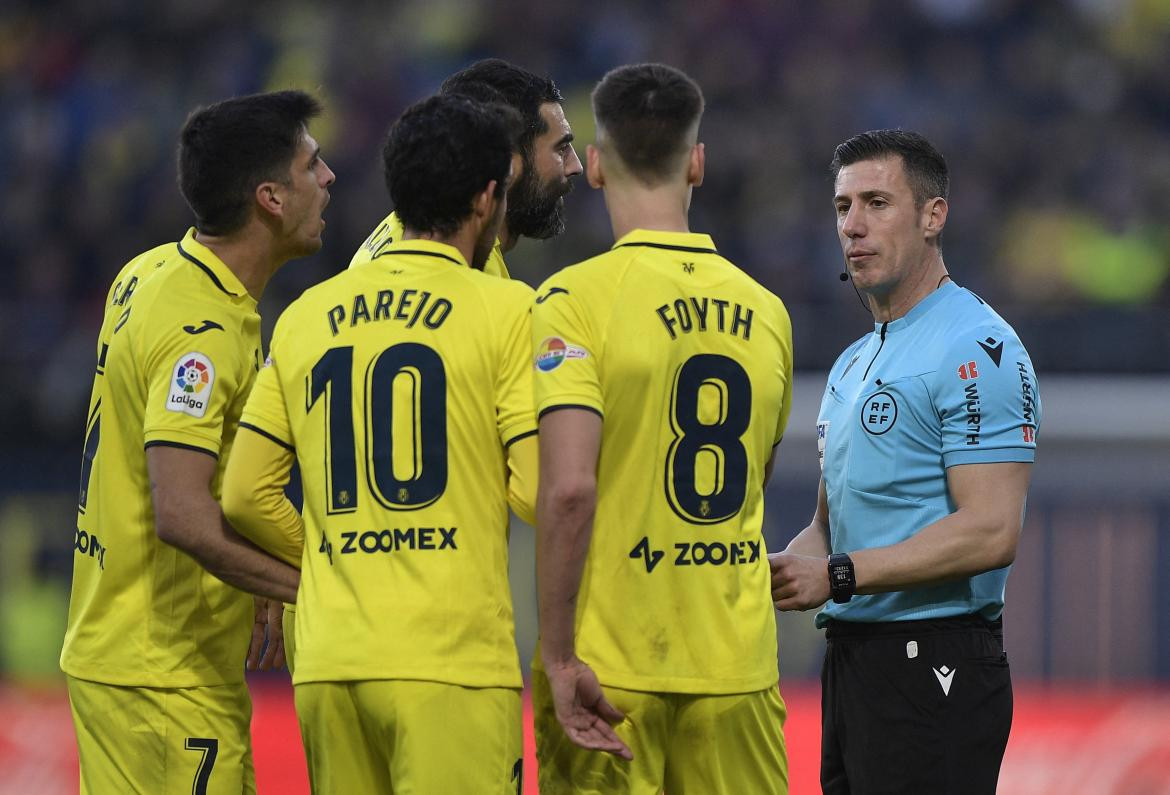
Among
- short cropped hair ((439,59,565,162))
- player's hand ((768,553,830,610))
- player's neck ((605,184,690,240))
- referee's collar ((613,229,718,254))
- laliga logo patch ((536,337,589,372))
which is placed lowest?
player's hand ((768,553,830,610))

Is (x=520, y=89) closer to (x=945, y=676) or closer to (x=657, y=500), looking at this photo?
(x=657, y=500)

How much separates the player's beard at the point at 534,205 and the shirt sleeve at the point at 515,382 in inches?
43.6

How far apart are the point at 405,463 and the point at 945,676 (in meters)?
1.63

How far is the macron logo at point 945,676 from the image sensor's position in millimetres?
4035

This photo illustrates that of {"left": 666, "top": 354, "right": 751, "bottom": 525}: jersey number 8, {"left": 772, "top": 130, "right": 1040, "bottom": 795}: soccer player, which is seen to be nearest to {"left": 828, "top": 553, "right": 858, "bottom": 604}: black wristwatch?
{"left": 772, "top": 130, "right": 1040, "bottom": 795}: soccer player

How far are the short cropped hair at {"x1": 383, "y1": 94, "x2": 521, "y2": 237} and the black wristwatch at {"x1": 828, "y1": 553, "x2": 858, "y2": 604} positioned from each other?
1284mm

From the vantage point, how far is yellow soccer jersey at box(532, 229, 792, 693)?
3.43 meters

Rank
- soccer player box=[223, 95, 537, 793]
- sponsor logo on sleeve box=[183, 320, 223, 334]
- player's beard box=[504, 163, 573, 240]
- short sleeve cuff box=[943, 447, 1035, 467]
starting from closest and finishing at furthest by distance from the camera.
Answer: soccer player box=[223, 95, 537, 793], sponsor logo on sleeve box=[183, 320, 223, 334], short sleeve cuff box=[943, 447, 1035, 467], player's beard box=[504, 163, 573, 240]

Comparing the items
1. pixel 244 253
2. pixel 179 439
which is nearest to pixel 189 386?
pixel 179 439

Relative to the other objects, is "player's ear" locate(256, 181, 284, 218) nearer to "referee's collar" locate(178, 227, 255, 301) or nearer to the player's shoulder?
"referee's collar" locate(178, 227, 255, 301)

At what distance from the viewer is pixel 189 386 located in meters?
3.73

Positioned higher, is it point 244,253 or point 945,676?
point 244,253

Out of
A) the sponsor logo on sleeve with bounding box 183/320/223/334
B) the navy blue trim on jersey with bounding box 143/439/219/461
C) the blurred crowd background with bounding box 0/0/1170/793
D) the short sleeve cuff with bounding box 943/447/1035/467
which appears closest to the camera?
the navy blue trim on jersey with bounding box 143/439/219/461

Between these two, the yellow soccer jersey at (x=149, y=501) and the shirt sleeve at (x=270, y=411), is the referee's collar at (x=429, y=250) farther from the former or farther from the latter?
the yellow soccer jersey at (x=149, y=501)
